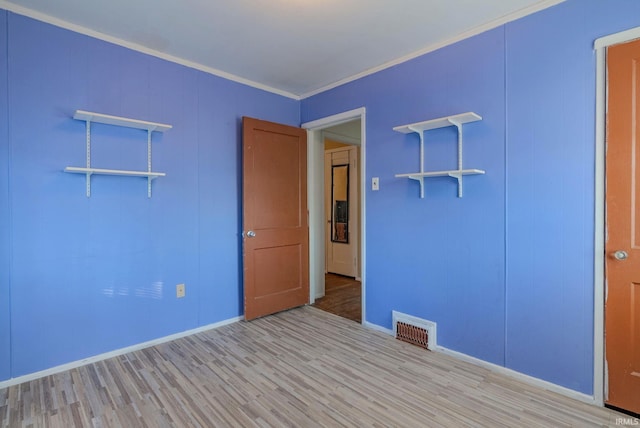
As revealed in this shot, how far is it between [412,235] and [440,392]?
1.24 m

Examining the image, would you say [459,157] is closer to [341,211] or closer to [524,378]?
[524,378]

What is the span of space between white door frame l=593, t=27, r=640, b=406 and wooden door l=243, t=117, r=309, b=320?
2639 mm

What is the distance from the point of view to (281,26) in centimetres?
241

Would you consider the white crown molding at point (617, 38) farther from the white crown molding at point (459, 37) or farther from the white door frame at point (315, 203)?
the white door frame at point (315, 203)

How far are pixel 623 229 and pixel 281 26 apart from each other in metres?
2.58

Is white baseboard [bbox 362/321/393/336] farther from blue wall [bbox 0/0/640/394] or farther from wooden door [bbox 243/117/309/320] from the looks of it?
wooden door [bbox 243/117/309/320]

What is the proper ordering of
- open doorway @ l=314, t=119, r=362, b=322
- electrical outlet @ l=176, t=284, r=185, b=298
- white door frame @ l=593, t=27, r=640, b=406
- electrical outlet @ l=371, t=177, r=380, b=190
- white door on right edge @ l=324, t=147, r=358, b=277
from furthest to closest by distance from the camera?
white door on right edge @ l=324, t=147, r=358, b=277 < open doorway @ l=314, t=119, r=362, b=322 < electrical outlet @ l=371, t=177, r=380, b=190 < electrical outlet @ l=176, t=284, r=185, b=298 < white door frame @ l=593, t=27, r=640, b=406

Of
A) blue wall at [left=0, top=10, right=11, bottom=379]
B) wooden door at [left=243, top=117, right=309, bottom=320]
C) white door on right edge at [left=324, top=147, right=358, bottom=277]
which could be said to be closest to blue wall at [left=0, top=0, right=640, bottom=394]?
blue wall at [left=0, top=10, right=11, bottom=379]

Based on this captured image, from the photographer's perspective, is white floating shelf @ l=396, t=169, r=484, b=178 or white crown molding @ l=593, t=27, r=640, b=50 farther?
white floating shelf @ l=396, t=169, r=484, b=178

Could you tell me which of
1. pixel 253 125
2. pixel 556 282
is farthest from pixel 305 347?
pixel 253 125

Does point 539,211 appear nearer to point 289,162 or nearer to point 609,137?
point 609,137

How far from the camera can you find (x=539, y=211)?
85.2 inches

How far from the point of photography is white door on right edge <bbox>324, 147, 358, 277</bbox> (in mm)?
5348

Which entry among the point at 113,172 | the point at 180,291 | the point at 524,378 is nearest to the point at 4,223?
the point at 113,172
